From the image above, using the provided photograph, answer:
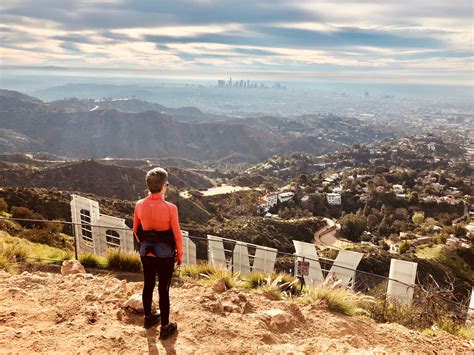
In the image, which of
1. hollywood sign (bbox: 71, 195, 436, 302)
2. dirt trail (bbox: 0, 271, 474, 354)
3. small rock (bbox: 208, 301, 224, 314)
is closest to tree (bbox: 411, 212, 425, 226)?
hollywood sign (bbox: 71, 195, 436, 302)

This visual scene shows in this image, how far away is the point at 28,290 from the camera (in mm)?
5863

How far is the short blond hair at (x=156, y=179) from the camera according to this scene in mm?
4090

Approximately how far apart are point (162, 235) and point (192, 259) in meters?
5.92

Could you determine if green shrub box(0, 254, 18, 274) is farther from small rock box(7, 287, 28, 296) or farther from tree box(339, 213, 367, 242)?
tree box(339, 213, 367, 242)

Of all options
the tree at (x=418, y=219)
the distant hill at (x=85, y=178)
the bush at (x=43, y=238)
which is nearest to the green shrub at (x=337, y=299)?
the bush at (x=43, y=238)

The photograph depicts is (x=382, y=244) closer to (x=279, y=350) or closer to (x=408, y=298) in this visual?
(x=408, y=298)

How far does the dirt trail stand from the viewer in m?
4.26

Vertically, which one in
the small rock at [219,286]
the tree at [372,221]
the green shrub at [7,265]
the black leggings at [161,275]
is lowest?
the tree at [372,221]

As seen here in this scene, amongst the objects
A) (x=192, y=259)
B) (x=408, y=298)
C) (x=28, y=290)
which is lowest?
(x=192, y=259)

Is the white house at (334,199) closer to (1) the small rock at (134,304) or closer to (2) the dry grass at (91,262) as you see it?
(2) the dry grass at (91,262)

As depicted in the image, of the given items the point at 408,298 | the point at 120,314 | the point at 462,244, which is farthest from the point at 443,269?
the point at 120,314

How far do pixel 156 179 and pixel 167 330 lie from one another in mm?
1692

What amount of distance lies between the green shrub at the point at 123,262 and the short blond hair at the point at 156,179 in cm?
411

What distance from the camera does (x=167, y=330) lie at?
4371 millimetres
